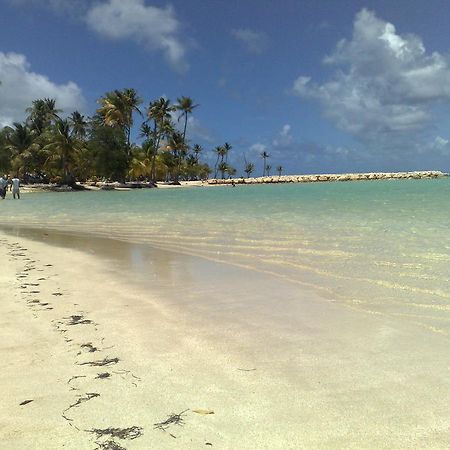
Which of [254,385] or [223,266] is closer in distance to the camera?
[254,385]

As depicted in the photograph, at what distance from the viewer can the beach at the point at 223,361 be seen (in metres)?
2.41

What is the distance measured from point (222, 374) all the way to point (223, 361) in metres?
0.23

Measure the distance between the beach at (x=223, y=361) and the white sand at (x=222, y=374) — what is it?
0.04 ft

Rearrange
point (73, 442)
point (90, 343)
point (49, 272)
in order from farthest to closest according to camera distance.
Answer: point (49, 272) → point (90, 343) → point (73, 442)

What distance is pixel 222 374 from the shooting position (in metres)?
3.11

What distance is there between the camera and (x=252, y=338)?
12.6 feet

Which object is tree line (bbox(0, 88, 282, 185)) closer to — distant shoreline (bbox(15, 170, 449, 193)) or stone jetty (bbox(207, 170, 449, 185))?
distant shoreline (bbox(15, 170, 449, 193))

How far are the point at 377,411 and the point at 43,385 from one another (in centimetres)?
207

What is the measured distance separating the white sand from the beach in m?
0.01

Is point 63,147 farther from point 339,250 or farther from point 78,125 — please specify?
point 339,250

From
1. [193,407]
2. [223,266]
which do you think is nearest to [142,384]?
[193,407]

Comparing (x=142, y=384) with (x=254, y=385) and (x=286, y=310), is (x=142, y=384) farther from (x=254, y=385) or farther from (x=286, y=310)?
(x=286, y=310)

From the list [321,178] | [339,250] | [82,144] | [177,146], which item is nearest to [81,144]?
[82,144]

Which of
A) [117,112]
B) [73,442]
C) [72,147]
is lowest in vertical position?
[73,442]
